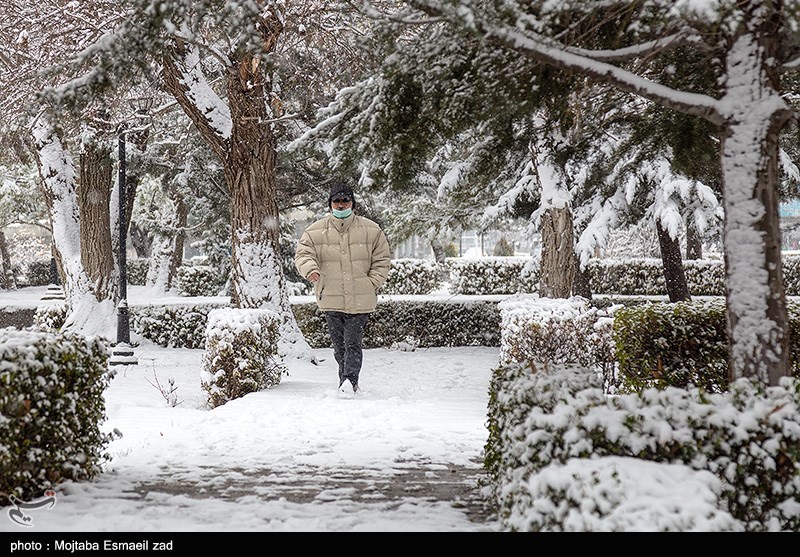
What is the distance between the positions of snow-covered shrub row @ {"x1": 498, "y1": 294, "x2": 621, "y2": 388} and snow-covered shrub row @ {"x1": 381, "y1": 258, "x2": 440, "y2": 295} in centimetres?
1308

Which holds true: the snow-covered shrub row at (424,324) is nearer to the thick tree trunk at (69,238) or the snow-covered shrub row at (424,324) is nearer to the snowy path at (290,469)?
the thick tree trunk at (69,238)

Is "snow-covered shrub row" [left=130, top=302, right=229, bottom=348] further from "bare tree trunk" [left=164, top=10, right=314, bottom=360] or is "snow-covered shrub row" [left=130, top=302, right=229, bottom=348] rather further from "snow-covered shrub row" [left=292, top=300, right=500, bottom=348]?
"bare tree trunk" [left=164, top=10, right=314, bottom=360]

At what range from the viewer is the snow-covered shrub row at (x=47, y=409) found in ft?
12.0

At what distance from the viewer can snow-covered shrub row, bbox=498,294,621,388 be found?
8992 millimetres

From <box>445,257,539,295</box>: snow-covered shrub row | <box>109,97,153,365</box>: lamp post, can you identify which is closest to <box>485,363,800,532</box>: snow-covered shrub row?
<box>109,97,153,365</box>: lamp post

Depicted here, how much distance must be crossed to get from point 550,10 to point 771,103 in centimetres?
141

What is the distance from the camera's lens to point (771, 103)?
4328mm

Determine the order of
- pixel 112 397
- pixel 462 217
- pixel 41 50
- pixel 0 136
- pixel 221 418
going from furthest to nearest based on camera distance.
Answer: pixel 462 217 → pixel 0 136 → pixel 41 50 → pixel 112 397 → pixel 221 418

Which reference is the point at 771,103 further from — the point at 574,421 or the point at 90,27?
the point at 90,27

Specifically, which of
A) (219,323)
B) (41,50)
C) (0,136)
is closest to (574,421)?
(219,323)

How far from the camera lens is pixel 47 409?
396 centimetres

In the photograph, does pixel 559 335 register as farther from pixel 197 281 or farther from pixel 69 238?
pixel 197 281

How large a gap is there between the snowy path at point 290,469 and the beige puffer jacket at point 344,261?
3.28 feet

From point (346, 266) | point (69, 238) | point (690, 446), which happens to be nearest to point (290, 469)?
point (690, 446)
